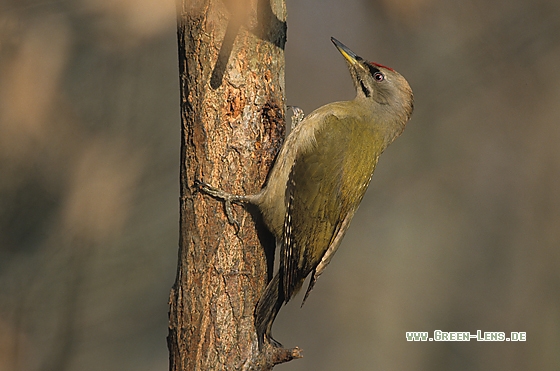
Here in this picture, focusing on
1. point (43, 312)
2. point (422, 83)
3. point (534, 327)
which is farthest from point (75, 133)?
point (534, 327)

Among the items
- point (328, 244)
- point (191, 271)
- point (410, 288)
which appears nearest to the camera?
point (191, 271)

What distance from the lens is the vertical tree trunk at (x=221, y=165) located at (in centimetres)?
259

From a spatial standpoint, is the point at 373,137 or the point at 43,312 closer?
the point at 373,137

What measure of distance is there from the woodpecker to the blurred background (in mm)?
2128

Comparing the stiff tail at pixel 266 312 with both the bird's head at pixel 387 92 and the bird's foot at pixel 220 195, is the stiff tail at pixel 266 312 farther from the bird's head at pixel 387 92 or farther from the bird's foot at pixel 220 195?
the bird's head at pixel 387 92

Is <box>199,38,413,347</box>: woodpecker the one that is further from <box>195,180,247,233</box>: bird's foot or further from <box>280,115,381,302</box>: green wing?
<box>195,180,247,233</box>: bird's foot

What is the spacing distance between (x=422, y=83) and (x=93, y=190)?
3.31m

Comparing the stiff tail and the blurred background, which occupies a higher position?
the blurred background

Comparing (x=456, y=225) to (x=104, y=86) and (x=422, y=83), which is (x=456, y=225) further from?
(x=104, y=86)

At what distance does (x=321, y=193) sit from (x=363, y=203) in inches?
108

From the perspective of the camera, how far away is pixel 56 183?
493 cm

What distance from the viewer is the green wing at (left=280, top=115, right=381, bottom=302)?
3.11m

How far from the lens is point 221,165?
8.83ft

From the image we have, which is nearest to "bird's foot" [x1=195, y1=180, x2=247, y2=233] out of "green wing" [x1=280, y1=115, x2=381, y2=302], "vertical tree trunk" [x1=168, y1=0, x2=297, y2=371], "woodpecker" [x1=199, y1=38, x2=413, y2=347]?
"vertical tree trunk" [x1=168, y1=0, x2=297, y2=371]
